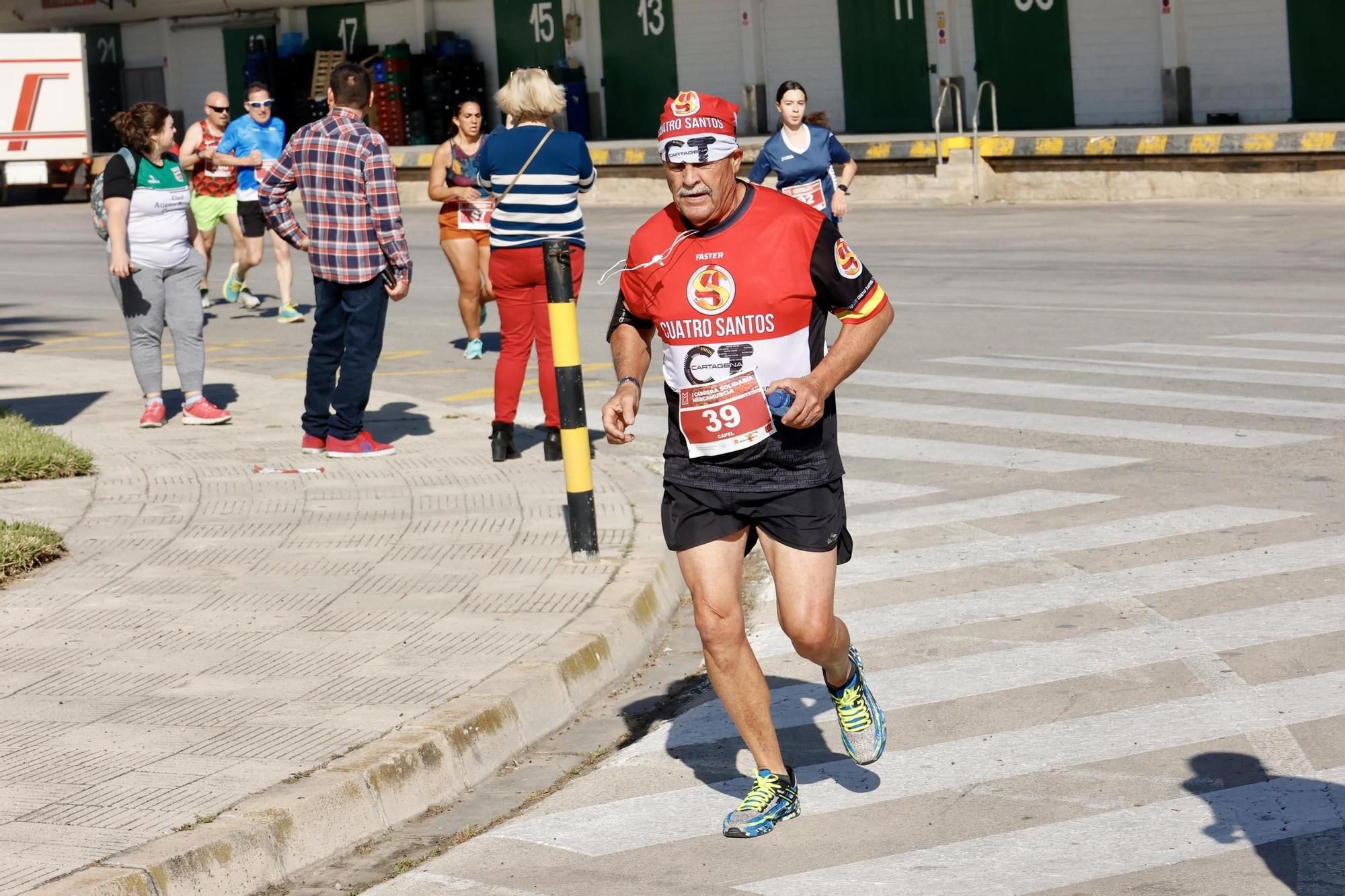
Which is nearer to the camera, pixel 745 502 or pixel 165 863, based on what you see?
pixel 165 863

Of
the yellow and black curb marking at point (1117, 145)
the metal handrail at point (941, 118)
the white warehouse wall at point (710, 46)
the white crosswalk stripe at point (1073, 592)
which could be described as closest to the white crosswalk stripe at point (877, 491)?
the white crosswalk stripe at point (1073, 592)

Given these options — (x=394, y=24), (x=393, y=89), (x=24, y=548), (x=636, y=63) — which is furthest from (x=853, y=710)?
(x=394, y=24)

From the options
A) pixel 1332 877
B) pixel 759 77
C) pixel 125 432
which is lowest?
pixel 1332 877

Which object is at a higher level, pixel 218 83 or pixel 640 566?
pixel 218 83

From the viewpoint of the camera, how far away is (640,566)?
303 inches

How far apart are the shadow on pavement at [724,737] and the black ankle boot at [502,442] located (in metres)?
3.61

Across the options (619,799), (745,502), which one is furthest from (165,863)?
(745,502)

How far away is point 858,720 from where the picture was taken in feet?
17.3

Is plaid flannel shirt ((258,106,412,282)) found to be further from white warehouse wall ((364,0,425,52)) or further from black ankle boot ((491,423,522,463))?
white warehouse wall ((364,0,425,52))

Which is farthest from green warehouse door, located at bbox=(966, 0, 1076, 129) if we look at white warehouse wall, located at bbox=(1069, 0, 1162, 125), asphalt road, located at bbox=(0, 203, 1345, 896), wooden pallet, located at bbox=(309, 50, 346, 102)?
asphalt road, located at bbox=(0, 203, 1345, 896)

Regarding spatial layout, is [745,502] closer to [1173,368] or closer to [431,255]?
[1173,368]

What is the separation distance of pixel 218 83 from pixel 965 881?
1855 inches

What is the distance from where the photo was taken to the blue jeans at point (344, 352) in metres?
10.2

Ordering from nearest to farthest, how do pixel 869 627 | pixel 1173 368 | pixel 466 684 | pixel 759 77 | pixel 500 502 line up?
pixel 466 684, pixel 869 627, pixel 500 502, pixel 1173 368, pixel 759 77
